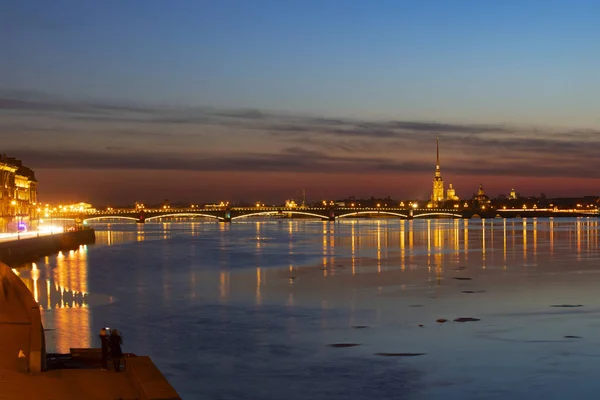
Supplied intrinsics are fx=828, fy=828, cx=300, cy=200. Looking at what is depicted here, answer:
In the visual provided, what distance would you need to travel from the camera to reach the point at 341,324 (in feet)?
84.7

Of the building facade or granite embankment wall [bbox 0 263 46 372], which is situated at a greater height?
the building facade

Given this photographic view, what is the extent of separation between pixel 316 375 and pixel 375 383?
4.93ft

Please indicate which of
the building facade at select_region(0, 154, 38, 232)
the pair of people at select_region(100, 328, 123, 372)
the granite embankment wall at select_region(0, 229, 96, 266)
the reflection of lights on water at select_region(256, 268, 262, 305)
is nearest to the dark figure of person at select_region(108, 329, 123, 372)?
the pair of people at select_region(100, 328, 123, 372)

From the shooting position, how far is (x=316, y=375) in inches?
714

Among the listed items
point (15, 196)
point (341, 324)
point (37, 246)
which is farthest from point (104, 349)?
point (15, 196)

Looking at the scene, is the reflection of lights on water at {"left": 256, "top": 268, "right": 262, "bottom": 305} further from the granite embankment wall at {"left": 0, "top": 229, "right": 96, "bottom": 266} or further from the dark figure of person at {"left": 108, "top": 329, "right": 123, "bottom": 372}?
the dark figure of person at {"left": 108, "top": 329, "right": 123, "bottom": 372}

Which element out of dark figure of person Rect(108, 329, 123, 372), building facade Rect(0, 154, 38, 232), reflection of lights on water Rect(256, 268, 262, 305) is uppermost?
building facade Rect(0, 154, 38, 232)

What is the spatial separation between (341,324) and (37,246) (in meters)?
48.5

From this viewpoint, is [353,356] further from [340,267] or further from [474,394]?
[340,267]

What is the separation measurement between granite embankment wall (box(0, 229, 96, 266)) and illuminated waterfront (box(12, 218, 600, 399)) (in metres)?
5.41

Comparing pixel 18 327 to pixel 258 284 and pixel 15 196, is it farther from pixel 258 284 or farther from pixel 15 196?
pixel 15 196

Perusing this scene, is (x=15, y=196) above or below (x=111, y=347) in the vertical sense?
above

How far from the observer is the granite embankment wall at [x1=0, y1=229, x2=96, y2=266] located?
187 ft

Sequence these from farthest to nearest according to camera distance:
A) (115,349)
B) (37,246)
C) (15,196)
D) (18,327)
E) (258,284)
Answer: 1. (15,196)
2. (37,246)
3. (258,284)
4. (18,327)
5. (115,349)
